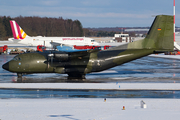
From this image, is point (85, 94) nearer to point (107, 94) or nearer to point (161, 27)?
point (107, 94)

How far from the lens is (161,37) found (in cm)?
2667

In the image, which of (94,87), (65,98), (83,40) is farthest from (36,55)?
(83,40)

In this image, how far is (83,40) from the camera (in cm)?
8975

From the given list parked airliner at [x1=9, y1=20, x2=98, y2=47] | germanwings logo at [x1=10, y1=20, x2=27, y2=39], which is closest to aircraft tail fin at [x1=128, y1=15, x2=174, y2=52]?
parked airliner at [x1=9, y1=20, x2=98, y2=47]

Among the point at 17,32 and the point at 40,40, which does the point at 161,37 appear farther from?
the point at 40,40

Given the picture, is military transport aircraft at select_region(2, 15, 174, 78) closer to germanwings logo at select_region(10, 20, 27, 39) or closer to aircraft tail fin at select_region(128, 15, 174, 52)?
aircraft tail fin at select_region(128, 15, 174, 52)

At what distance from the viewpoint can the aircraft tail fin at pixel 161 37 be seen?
2652 centimetres

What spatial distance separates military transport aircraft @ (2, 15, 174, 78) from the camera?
26188 mm

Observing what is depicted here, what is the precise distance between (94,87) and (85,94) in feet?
9.36
